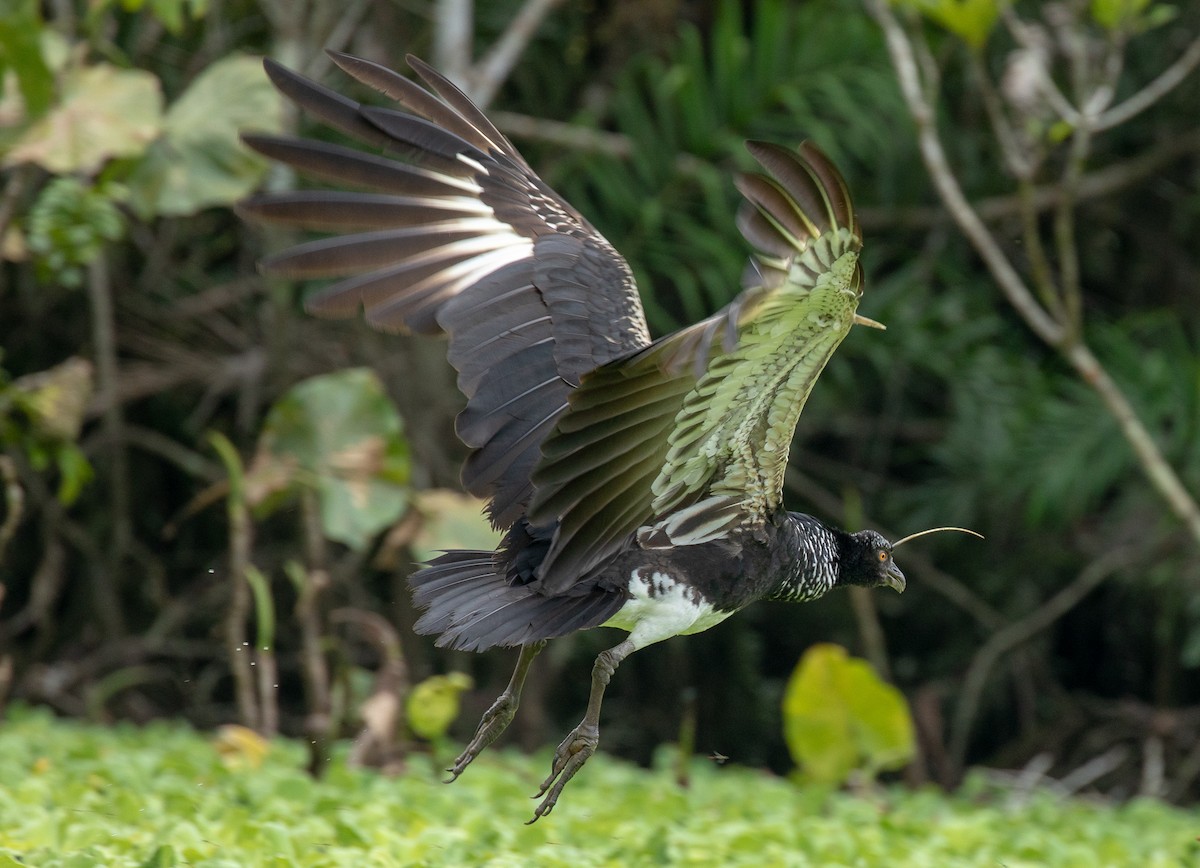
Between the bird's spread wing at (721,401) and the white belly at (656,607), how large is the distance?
0.36 ft

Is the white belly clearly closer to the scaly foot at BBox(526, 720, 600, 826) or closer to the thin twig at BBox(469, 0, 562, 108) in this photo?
the scaly foot at BBox(526, 720, 600, 826)

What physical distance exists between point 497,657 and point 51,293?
264 cm

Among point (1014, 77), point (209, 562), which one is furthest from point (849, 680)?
point (209, 562)

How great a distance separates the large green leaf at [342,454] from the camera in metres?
5.04

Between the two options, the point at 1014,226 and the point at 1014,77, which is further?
the point at 1014,226

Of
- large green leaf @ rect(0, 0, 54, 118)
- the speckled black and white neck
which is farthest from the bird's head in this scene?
large green leaf @ rect(0, 0, 54, 118)

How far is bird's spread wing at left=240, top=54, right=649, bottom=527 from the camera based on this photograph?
11.3 feet

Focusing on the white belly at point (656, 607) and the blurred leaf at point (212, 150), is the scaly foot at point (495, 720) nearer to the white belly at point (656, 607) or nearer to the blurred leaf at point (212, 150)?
the white belly at point (656, 607)

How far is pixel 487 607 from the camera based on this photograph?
3227mm

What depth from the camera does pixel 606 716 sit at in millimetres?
7785

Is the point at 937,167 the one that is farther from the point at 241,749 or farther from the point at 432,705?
the point at 241,749

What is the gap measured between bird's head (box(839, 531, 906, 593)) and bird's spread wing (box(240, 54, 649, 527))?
811 millimetres

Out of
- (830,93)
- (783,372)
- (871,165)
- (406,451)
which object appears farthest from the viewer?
(871,165)

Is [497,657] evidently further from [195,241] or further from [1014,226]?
[1014,226]
